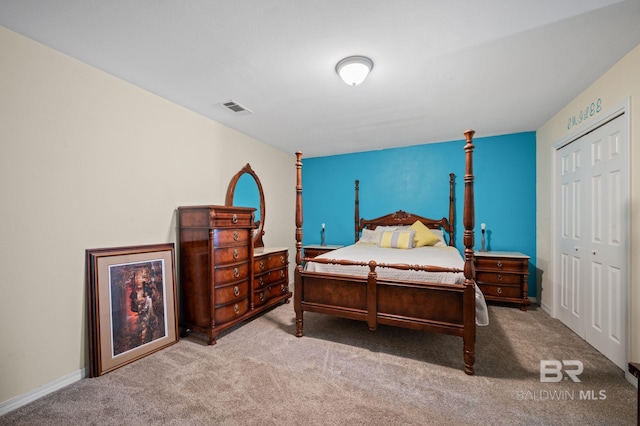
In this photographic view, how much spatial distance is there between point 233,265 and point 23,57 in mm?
2337

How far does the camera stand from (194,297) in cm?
291

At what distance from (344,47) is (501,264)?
A: 11.7 feet

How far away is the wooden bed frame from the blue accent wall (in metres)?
2.38

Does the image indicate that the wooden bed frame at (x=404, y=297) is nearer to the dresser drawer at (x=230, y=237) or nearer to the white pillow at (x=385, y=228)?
the dresser drawer at (x=230, y=237)

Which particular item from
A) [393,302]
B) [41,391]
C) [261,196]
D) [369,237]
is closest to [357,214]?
[369,237]

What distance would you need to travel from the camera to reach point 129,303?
2438 mm

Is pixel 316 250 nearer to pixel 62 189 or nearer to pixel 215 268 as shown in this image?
pixel 215 268

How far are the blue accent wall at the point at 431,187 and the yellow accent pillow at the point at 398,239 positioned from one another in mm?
783

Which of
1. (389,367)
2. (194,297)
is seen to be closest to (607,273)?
(389,367)

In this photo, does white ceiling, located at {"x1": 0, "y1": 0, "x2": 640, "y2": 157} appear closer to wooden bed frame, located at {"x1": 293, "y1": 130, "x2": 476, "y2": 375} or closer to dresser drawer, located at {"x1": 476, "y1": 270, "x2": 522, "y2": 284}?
wooden bed frame, located at {"x1": 293, "y1": 130, "x2": 476, "y2": 375}

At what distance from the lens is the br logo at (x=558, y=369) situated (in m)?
2.12

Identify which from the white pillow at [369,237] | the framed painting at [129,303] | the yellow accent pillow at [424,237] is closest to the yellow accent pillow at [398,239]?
the yellow accent pillow at [424,237]

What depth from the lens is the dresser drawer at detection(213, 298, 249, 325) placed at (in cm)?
284

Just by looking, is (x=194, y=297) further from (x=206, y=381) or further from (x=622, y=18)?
(x=622, y=18)
